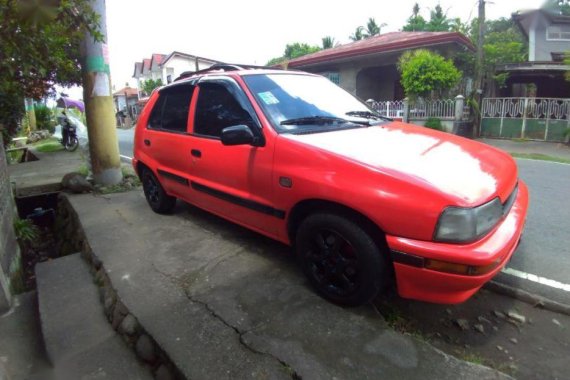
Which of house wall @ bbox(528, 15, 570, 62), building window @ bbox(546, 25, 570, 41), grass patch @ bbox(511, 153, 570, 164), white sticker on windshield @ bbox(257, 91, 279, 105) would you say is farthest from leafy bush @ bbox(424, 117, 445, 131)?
building window @ bbox(546, 25, 570, 41)

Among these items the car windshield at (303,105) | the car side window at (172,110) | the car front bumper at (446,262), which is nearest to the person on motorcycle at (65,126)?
the car side window at (172,110)

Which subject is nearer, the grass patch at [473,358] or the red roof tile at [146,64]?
the grass patch at [473,358]

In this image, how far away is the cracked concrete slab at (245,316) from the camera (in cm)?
206

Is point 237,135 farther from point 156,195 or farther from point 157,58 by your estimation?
point 157,58

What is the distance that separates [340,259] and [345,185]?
50 centimetres

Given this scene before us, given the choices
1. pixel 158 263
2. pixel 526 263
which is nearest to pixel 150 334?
pixel 158 263

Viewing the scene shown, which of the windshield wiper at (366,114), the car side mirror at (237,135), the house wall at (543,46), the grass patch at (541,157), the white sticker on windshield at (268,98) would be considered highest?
the house wall at (543,46)

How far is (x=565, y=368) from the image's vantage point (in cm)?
218

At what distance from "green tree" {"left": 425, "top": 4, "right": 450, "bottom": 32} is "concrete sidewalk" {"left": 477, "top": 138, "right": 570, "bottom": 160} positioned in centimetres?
2359

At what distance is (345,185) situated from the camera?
2.37 m

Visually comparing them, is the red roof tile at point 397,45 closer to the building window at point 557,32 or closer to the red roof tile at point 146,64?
the building window at point 557,32

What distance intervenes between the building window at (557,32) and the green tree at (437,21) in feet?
38.1

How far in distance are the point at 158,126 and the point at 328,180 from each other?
2636mm

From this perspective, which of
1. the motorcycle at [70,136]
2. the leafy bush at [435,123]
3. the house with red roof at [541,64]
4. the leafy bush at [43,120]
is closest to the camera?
the motorcycle at [70,136]
